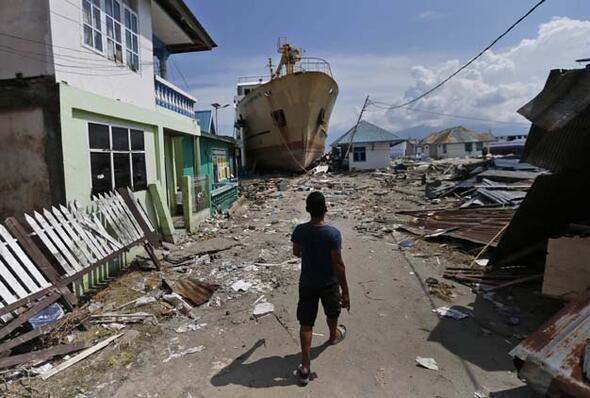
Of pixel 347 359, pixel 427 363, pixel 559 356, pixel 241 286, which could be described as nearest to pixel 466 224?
pixel 241 286

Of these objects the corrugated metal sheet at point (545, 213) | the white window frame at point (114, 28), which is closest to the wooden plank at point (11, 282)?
the white window frame at point (114, 28)

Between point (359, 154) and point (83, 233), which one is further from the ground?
point (359, 154)

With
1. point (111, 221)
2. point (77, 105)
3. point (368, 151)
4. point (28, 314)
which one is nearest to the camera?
point (28, 314)

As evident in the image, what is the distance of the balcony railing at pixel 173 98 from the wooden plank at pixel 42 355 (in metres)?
6.06

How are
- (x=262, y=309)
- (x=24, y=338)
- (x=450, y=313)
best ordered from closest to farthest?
(x=24, y=338) → (x=450, y=313) → (x=262, y=309)

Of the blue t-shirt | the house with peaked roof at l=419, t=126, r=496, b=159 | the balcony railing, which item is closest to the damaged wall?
the blue t-shirt

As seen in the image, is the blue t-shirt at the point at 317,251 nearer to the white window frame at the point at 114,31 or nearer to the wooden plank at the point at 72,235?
the wooden plank at the point at 72,235

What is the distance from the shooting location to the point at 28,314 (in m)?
3.35

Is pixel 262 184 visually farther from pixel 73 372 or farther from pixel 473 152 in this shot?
pixel 473 152

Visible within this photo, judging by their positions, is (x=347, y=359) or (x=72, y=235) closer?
(x=347, y=359)

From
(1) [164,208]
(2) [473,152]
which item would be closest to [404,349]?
(1) [164,208]

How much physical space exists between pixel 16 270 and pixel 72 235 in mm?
970

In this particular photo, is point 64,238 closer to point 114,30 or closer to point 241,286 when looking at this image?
point 241,286

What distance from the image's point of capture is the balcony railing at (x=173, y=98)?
830 centimetres
